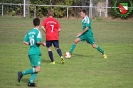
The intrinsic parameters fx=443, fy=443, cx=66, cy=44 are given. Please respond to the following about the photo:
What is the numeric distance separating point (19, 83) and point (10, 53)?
643 cm

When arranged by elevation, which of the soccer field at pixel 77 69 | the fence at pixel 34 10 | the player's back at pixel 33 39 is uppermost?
the fence at pixel 34 10

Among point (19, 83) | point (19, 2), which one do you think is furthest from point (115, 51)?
point (19, 2)

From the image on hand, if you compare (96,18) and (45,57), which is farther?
(96,18)

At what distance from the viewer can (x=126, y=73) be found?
13398mm

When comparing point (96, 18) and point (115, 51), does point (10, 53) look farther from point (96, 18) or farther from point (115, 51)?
point (96, 18)

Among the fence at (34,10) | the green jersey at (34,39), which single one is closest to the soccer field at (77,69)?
the green jersey at (34,39)

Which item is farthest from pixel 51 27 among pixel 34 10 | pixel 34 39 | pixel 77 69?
pixel 34 10

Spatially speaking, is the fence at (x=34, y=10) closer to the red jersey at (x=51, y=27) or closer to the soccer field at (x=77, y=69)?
the soccer field at (x=77, y=69)

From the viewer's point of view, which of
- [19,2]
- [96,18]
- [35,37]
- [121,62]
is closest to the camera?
[35,37]

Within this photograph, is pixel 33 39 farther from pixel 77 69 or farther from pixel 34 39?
pixel 77 69

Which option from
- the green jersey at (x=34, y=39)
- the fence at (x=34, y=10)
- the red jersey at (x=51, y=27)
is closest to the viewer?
the green jersey at (x=34, y=39)

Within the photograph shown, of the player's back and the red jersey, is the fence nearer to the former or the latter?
the red jersey

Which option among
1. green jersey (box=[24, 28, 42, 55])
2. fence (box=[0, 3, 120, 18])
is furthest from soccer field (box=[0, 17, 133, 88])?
fence (box=[0, 3, 120, 18])

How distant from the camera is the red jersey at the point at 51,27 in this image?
1502cm
